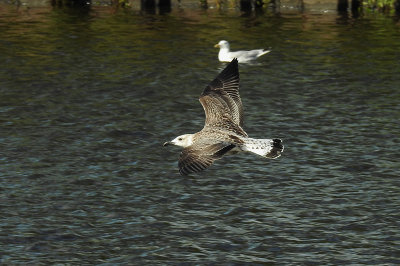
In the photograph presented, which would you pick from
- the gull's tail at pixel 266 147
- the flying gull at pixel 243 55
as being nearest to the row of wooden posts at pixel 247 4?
the flying gull at pixel 243 55

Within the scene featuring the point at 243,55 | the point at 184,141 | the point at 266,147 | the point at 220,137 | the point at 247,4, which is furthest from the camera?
the point at 247,4

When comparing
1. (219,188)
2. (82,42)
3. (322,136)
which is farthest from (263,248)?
(82,42)

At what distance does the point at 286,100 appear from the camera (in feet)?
75.8

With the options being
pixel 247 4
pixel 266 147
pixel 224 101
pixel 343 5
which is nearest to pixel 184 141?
pixel 224 101

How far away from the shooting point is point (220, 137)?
1491 centimetres

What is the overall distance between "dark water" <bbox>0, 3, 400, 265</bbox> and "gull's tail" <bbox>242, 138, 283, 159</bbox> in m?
1.13

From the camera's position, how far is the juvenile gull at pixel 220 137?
44.2ft

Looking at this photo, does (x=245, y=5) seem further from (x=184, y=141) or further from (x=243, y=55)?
(x=184, y=141)

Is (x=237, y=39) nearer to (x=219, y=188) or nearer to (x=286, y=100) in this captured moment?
(x=286, y=100)

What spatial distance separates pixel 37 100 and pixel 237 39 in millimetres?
11322

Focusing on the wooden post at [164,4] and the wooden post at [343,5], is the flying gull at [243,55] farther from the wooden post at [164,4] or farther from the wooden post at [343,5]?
the wooden post at [164,4]

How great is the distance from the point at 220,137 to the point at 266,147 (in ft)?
3.96

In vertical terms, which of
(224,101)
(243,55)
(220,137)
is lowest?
(243,55)

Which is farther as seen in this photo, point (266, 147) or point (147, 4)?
point (147, 4)
